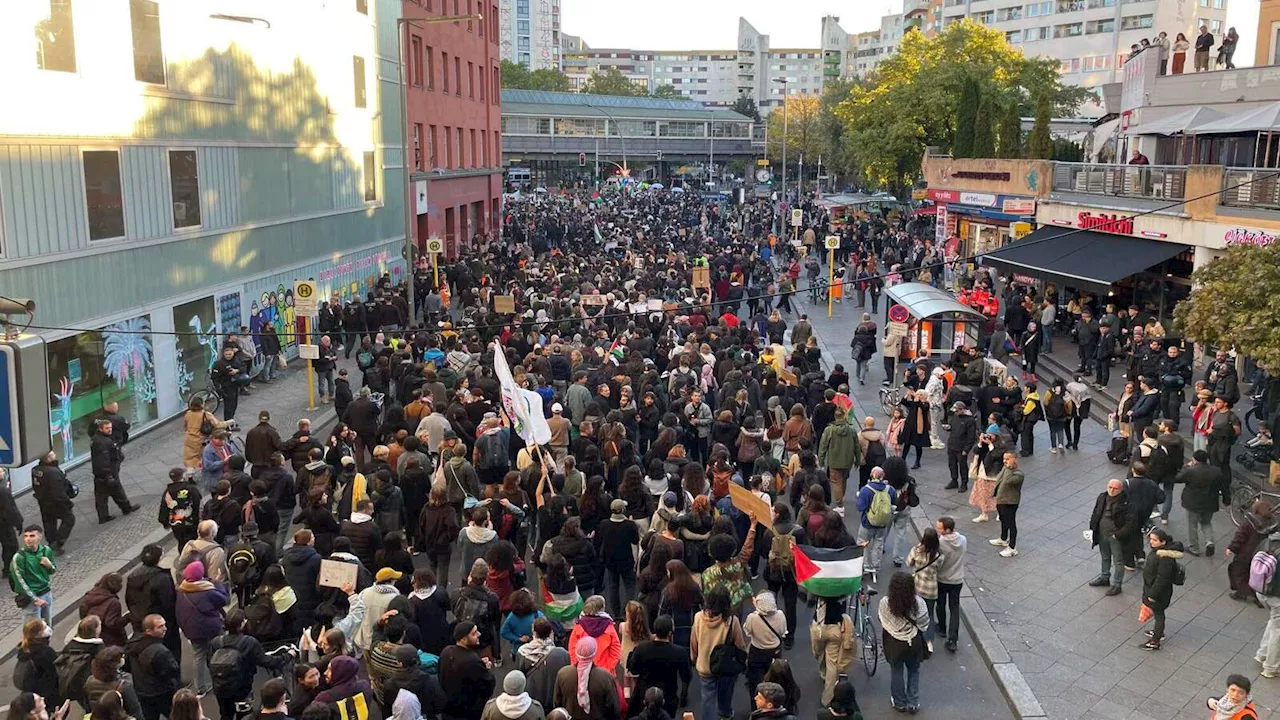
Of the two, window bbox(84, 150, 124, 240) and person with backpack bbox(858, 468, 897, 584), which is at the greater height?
window bbox(84, 150, 124, 240)

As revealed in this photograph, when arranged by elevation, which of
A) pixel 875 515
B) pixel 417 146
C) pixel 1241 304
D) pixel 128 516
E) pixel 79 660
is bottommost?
pixel 128 516

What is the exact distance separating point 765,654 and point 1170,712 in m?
3.68

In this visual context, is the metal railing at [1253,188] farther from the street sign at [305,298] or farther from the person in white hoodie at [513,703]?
the person in white hoodie at [513,703]

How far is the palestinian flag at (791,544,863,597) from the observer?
9086mm

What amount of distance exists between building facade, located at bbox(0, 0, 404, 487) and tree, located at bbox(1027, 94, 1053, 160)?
70.6ft

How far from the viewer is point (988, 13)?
316 ft

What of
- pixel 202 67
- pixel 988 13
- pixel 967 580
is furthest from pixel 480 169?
pixel 988 13

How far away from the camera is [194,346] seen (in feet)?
66.3

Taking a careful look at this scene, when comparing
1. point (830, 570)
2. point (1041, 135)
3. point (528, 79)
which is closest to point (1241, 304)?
point (830, 570)

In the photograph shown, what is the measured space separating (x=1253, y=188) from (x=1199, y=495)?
11460 mm

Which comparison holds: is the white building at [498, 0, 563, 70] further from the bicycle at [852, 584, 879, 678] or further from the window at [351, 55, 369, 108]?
the bicycle at [852, 584, 879, 678]

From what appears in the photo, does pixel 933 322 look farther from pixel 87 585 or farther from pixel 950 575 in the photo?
pixel 87 585

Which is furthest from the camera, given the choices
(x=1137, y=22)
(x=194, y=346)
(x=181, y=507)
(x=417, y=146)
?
(x=1137, y=22)

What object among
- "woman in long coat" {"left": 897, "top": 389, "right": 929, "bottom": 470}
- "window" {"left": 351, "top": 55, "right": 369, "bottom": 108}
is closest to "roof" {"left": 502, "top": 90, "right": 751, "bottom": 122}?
"window" {"left": 351, "top": 55, "right": 369, "bottom": 108}
